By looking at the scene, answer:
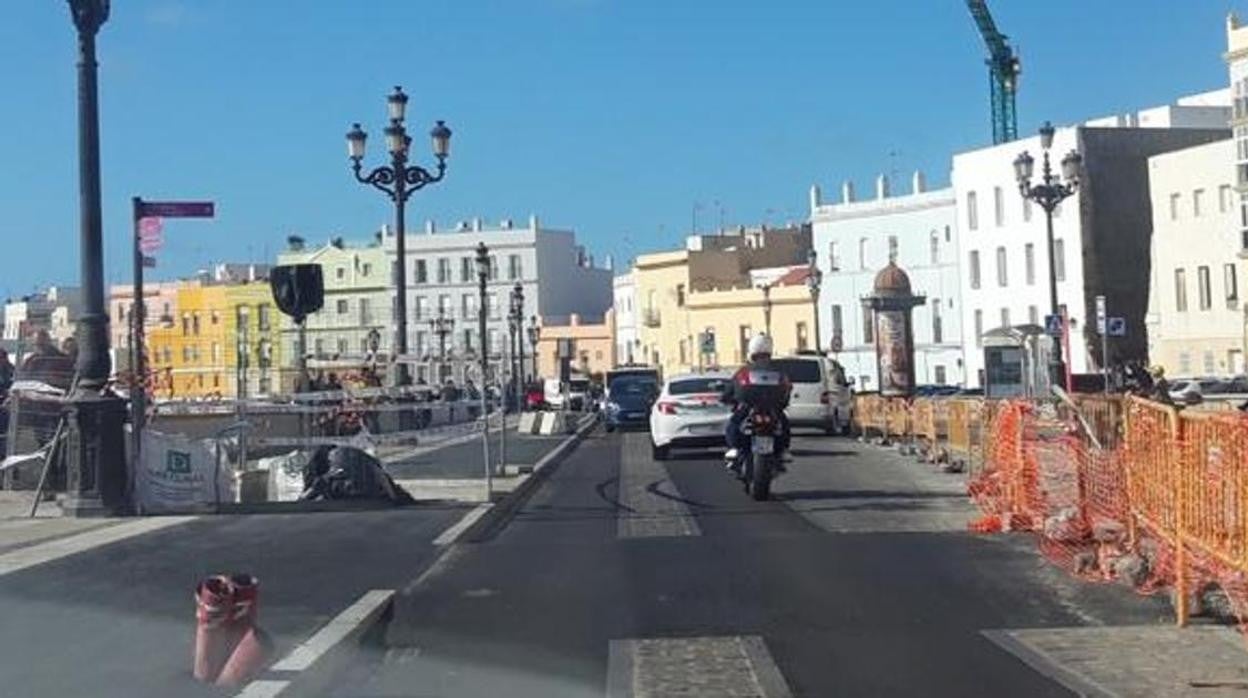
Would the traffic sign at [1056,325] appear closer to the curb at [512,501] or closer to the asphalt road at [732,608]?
the curb at [512,501]

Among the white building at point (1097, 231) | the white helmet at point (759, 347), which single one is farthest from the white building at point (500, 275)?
the white helmet at point (759, 347)

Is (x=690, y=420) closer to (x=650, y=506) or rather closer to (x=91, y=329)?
(x=650, y=506)

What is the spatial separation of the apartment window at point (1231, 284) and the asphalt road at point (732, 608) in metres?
54.3

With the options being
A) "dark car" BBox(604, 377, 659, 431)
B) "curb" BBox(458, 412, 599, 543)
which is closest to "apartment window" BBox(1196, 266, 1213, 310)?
"dark car" BBox(604, 377, 659, 431)

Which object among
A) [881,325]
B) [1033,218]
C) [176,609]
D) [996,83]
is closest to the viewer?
[176,609]

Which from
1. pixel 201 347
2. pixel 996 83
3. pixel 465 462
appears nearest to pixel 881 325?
pixel 201 347

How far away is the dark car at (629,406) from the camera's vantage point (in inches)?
1901

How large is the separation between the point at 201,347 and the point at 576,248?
330 feet

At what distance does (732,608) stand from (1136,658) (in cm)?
271

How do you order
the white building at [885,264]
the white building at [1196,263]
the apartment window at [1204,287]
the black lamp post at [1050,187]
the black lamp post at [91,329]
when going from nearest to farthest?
the black lamp post at [91,329] → the black lamp post at [1050,187] → the white building at [1196,263] → the apartment window at [1204,287] → the white building at [885,264]

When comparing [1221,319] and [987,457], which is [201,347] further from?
[1221,319]

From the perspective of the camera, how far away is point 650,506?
17.8m

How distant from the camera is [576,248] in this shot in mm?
139875

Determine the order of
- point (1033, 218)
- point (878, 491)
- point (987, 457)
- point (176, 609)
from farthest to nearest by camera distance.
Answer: point (1033, 218)
point (878, 491)
point (987, 457)
point (176, 609)
